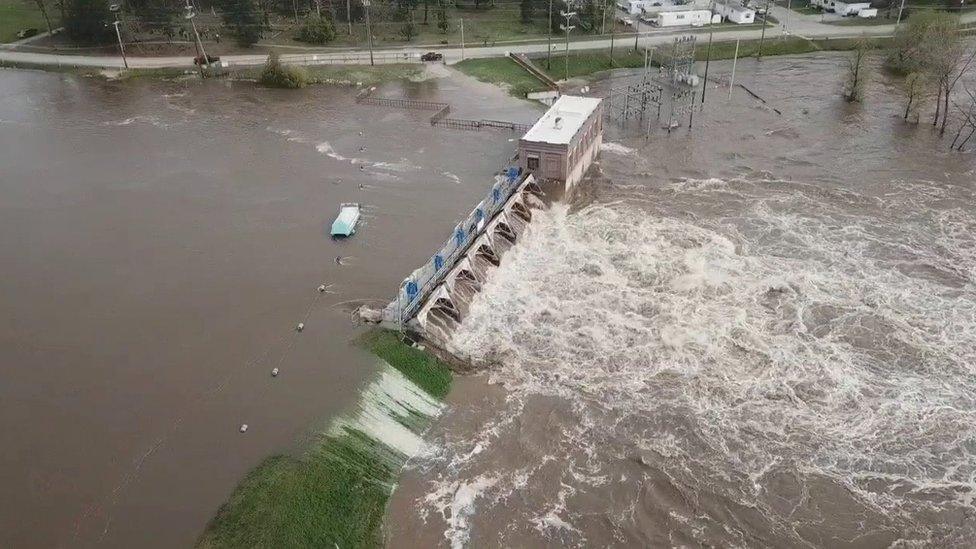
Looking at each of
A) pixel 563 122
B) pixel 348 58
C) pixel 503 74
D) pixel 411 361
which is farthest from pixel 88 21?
pixel 411 361

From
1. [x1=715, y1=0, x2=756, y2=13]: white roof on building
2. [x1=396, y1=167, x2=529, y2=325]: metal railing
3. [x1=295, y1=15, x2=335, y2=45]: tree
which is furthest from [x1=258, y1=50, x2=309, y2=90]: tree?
[x1=715, y1=0, x2=756, y2=13]: white roof on building

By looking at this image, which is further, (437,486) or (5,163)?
(5,163)

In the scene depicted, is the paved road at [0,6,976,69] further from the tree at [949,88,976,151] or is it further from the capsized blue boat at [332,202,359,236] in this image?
the capsized blue boat at [332,202,359,236]

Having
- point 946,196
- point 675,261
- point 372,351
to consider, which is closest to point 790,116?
point 946,196

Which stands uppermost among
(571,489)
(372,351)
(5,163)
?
(5,163)

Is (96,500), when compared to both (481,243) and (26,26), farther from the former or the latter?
(26,26)

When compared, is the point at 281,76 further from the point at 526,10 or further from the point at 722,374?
the point at 722,374

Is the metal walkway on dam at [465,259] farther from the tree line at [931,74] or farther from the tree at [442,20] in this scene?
the tree at [442,20]
